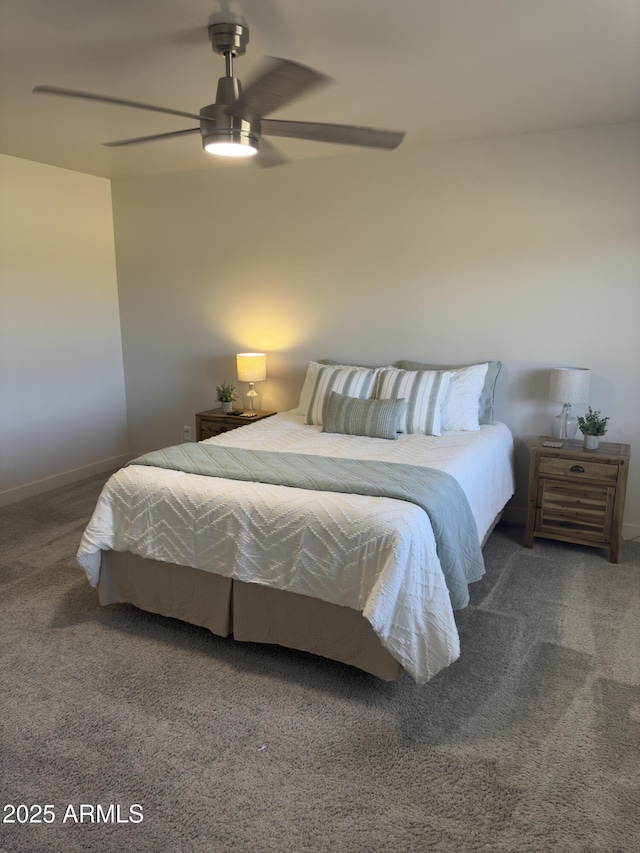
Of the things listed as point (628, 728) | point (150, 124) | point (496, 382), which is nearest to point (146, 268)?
point (150, 124)

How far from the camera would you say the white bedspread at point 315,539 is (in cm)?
209

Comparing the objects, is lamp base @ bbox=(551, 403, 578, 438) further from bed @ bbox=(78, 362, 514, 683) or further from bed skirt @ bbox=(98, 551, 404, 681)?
bed skirt @ bbox=(98, 551, 404, 681)

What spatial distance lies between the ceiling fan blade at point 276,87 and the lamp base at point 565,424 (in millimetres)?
2492

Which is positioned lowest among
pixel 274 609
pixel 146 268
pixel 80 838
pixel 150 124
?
pixel 80 838

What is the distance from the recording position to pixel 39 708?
2162 mm

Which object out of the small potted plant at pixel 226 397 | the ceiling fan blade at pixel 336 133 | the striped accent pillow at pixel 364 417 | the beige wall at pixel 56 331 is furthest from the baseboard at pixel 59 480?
the ceiling fan blade at pixel 336 133

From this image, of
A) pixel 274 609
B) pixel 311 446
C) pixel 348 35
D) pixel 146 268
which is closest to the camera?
pixel 348 35

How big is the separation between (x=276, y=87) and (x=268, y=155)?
57 cm

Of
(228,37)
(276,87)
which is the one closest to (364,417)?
(276,87)

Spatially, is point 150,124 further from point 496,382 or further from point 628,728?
point 628,728

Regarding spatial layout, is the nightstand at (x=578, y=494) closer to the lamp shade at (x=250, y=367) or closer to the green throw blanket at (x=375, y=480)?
the green throw blanket at (x=375, y=480)

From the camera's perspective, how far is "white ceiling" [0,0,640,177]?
2.08 meters

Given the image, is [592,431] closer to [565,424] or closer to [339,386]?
[565,424]

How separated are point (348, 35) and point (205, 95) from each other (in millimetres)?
970
